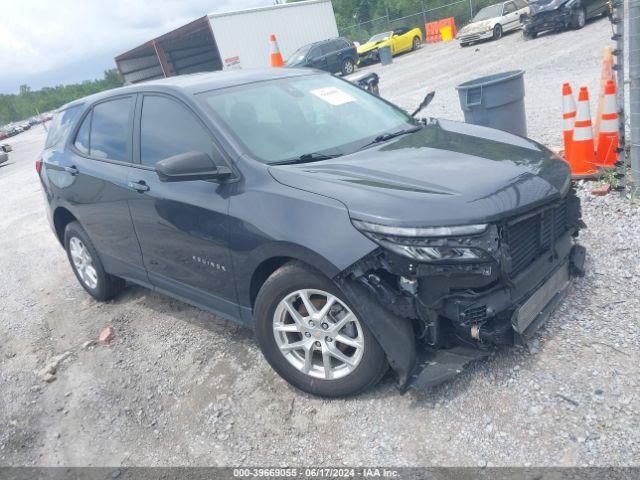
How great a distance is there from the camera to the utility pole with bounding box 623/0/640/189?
13.7 ft

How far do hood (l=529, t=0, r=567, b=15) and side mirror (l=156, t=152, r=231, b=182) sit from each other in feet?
58.6

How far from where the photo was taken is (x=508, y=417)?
2725 mm

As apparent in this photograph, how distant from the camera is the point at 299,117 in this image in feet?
12.1

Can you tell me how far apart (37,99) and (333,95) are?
12930 cm

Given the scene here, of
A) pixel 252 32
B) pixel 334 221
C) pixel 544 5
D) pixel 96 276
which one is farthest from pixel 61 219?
pixel 252 32

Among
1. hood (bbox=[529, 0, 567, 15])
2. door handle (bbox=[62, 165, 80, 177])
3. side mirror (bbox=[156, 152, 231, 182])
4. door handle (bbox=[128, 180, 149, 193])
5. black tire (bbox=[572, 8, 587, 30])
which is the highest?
side mirror (bbox=[156, 152, 231, 182])

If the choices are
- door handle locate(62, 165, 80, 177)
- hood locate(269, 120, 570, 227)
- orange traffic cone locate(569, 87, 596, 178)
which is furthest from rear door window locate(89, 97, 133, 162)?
orange traffic cone locate(569, 87, 596, 178)

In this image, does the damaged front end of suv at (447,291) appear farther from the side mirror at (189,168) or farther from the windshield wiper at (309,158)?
the side mirror at (189,168)

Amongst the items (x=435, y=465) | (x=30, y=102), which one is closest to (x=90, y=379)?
(x=435, y=465)

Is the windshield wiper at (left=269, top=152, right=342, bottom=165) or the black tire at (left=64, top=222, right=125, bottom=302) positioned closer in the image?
the windshield wiper at (left=269, top=152, right=342, bottom=165)

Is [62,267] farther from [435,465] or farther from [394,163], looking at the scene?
[435,465]

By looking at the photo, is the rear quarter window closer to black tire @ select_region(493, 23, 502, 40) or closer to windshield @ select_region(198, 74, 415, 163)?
windshield @ select_region(198, 74, 415, 163)

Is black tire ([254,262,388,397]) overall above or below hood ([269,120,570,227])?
below

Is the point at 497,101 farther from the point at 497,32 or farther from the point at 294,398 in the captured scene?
the point at 497,32
